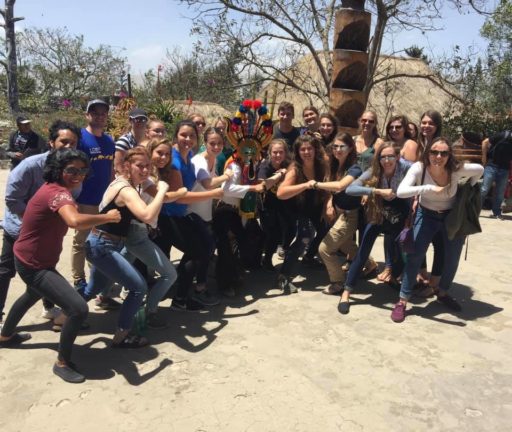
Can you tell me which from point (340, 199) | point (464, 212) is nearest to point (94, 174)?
point (340, 199)

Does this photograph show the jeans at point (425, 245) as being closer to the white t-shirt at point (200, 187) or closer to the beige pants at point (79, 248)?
the white t-shirt at point (200, 187)

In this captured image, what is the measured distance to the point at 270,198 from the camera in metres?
4.77

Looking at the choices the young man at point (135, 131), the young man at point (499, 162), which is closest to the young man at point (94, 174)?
the young man at point (135, 131)

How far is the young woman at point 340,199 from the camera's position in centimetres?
420

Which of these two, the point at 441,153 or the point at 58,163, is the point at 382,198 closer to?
the point at 441,153

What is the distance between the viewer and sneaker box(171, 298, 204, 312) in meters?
4.12

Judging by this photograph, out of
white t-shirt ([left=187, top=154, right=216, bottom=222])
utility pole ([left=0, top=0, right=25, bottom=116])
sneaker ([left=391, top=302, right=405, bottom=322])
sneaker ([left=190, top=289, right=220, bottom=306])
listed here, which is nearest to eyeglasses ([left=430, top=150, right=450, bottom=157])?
sneaker ([left=391, top=302, right=405, bottom=322])

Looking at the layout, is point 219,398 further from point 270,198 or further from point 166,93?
point 166,93

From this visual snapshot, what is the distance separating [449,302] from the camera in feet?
14.1

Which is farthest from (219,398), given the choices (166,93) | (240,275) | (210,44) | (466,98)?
(166,93)

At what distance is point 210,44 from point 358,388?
8727 mm

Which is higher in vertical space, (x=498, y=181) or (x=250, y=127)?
(x=250, y=127)

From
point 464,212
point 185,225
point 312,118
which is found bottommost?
point 185,225

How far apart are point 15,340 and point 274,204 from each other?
8.83ft
